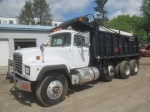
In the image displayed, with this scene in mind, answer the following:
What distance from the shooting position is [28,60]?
472cm

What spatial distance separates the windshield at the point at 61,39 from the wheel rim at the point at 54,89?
5.61ft

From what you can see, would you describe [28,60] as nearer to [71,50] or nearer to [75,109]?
[71,50]

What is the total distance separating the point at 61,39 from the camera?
6.06 m

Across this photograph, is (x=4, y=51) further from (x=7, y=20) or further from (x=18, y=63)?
(x=7, y=20)

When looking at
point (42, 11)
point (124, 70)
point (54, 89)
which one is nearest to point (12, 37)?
point (124, 70)

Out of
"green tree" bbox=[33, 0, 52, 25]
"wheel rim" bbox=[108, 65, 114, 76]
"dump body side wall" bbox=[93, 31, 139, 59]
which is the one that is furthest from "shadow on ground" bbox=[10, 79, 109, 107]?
"green tree" bbox=[33, 0, 52, 25]

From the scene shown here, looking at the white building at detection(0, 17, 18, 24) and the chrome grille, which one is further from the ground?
the white building at detection(0, 17, 18, 24)

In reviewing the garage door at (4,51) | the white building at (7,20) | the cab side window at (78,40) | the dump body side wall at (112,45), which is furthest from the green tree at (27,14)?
the cab side window at (78,40)

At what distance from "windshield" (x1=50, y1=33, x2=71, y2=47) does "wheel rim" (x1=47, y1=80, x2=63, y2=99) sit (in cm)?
171

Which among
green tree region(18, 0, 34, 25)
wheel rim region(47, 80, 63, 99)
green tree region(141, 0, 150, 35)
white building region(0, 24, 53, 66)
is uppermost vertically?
green tree region(18, 0, 34, 25)

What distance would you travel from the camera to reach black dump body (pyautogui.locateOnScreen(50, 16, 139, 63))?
6.55 metres

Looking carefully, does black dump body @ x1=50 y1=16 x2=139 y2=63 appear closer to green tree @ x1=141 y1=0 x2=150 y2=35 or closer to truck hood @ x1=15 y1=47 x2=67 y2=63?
truck hood @ x1=15 y1=47 x2=67 y2=63

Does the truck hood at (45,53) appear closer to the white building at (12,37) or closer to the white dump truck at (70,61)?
the white dump truck at (70,61)

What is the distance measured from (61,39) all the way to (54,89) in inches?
87.2
